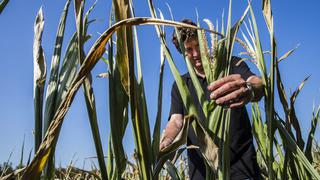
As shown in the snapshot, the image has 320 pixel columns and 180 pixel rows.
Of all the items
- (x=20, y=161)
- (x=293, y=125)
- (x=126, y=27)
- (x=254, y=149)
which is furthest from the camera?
(x=254, y=149)

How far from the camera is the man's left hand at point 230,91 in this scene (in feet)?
2.23

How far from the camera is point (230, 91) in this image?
72 centimetres

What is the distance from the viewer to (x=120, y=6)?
1.80 ft

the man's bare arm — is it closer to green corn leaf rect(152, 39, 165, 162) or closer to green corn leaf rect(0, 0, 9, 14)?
green corn leaf rect(152, 39, 165, 162)

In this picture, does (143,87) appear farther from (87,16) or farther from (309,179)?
(309,179)

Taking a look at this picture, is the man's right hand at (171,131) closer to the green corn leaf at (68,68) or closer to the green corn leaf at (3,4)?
the green corn leaf at (68,68)

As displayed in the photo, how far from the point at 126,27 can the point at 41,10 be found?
0.22 meters

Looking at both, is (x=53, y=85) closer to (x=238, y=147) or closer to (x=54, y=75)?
(x=54, y=75)

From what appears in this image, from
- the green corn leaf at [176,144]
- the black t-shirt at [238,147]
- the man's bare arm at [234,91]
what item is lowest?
the black t-shirt at [238,147]

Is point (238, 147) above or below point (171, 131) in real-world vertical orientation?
below

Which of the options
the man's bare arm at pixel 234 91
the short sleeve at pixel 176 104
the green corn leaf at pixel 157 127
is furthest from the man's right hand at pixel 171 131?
the green corn leaf at pixel 157 127

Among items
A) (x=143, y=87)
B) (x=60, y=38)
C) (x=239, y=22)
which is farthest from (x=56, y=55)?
(x=239, y=22)

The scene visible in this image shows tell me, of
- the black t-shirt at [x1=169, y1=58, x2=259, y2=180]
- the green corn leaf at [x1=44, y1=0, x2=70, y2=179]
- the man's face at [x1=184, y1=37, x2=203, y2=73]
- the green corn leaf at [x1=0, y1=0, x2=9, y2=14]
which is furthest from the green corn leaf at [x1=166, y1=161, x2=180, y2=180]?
the black t-shirt at [x1=169, y1=58, x2=259, y2=180]

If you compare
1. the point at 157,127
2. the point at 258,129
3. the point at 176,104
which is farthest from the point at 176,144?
the point at 176,104
